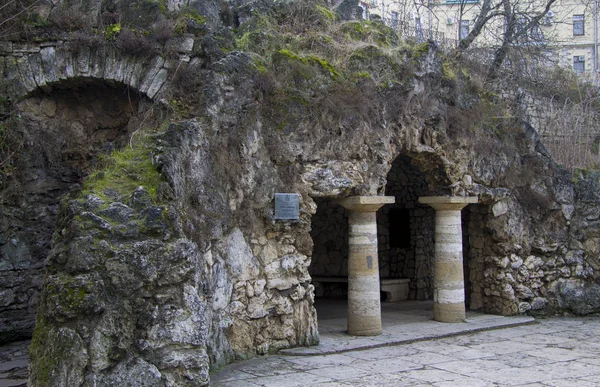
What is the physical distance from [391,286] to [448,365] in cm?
573

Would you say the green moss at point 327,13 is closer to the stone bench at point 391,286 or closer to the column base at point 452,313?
the column base at point 452,313

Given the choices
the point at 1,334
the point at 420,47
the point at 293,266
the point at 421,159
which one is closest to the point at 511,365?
the point at 293,266

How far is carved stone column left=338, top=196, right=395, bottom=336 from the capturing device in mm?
9227

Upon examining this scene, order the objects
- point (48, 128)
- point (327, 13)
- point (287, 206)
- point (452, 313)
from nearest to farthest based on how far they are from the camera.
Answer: point (287, 206) → point (48, 128) → point (452, 313) → point (327, 13)

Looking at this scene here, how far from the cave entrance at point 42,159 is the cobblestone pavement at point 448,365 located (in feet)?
12.2

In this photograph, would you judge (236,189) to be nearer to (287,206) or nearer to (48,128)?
(287,206)

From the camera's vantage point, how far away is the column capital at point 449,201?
34.6 feet

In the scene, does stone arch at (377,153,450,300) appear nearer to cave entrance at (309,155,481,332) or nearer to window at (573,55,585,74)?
cave entrance at (309,155,481,332)

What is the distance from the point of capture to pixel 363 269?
9.29m

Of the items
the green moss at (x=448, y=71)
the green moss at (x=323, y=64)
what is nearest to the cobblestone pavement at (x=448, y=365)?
the green moss at (x=323, y=64)

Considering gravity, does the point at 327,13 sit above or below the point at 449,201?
above

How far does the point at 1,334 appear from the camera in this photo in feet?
29.1

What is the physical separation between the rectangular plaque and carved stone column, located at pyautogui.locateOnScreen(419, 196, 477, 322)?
3196mm

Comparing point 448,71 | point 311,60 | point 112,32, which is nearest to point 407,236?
point 448,71
